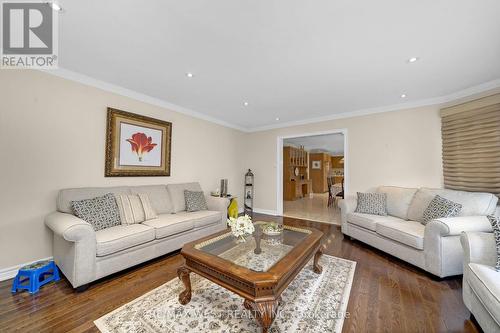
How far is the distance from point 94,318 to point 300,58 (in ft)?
10.3

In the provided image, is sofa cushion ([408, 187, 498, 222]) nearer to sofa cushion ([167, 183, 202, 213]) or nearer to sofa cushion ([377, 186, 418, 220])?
sofa cushion ([377, 186, 418, 220])

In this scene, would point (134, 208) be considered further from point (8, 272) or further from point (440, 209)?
point (440, 209)

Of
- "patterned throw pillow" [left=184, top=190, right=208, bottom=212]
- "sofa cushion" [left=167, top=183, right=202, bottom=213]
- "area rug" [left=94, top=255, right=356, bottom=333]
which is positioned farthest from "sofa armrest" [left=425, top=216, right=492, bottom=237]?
"sofa cushion" [left=167, top=183, right=202, bottom=213]

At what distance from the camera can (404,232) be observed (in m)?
2.38

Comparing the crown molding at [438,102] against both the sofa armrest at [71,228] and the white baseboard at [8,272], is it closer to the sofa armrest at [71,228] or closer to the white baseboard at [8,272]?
the sofa armrest at [71,228]

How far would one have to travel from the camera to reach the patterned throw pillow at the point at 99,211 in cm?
218

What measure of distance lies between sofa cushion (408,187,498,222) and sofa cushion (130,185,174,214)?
12.9ft

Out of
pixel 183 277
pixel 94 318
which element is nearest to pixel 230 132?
pixel 183 277

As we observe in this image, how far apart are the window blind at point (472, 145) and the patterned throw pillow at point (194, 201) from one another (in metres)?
4.15

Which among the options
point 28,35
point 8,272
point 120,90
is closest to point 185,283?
point 8,272

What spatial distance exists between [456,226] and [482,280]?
96 centimetres

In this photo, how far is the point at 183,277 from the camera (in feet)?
5.58

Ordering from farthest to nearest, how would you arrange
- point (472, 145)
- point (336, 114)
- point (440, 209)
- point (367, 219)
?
point (336, 114) → point (367, 219) → point (472, 145) → point (440, 209)

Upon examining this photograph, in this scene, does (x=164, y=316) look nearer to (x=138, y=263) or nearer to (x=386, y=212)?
(x=138, y=263)
